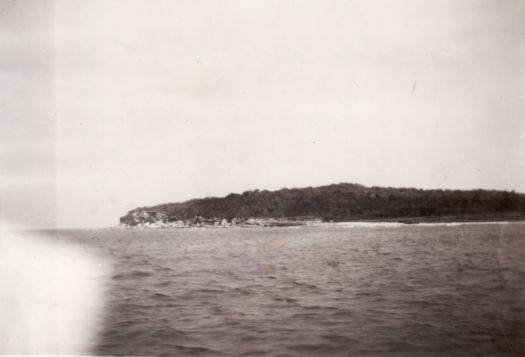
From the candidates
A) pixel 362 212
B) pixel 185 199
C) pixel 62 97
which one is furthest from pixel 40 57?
pixel 362 212

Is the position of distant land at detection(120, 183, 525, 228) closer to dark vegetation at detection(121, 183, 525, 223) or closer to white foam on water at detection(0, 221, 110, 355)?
dark vegetation at detection(121, 183, 525, 223)

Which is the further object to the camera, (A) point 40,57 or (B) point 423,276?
(B) point 423,276

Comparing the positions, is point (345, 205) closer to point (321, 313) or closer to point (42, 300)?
point (321, 313)

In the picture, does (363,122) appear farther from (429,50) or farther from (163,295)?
(163,295)

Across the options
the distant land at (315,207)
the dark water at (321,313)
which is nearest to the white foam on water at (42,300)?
the dark water at (321,313)

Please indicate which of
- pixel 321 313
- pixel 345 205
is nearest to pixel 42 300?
pixel 321 313

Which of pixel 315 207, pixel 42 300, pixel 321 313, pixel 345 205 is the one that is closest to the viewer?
pixel 42 300

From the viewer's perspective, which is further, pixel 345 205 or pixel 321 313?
pixel 345 205

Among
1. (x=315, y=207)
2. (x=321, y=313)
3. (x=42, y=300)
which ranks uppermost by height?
(x=315, y=207)
